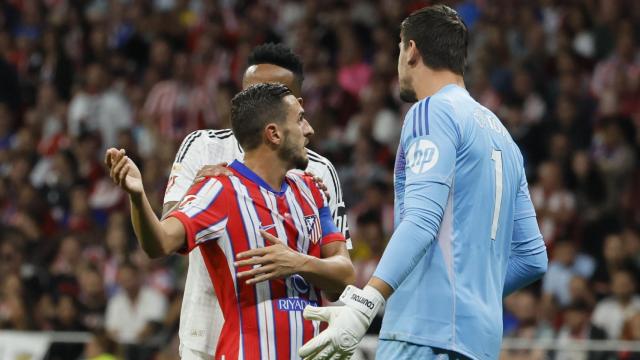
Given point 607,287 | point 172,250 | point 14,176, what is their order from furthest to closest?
point 14,176 → point 607,287 → point 172,250

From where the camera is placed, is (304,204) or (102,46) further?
(102,46)

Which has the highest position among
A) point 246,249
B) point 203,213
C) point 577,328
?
point 203,213

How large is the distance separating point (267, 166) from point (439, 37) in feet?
2.78

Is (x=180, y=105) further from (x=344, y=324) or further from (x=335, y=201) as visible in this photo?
(x=344, y=324)

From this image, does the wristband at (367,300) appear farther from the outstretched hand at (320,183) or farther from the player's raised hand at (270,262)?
the outstretched hand at (320,183)

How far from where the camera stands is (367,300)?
4219 millimetres

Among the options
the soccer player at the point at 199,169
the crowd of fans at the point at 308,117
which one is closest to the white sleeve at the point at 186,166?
the soccer player at the point at 199,169

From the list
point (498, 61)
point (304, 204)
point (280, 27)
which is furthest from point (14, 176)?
point (304, 204)

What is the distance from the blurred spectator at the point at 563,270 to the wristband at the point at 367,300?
6.72 meters

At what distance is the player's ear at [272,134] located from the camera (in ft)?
15.5

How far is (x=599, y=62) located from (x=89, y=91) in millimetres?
6856

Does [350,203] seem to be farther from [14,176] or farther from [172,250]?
[172,250]

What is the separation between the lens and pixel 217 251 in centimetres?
461

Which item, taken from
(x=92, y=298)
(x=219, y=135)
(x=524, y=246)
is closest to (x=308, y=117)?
(x=92, y=298)
